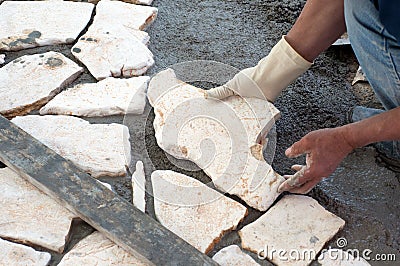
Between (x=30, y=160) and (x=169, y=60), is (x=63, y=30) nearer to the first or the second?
(x=169, y=60)

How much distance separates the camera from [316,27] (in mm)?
2090

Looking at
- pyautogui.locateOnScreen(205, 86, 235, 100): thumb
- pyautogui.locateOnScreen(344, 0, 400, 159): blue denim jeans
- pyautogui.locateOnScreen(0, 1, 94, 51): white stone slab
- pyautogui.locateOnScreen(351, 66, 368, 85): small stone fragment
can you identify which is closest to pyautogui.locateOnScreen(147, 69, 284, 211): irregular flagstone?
pyautogui.locateOnScreen(205, 86, 235, 100): thumb

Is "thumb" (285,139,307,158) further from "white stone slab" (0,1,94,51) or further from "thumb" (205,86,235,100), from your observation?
"white stone slab" (0,1,94,51)

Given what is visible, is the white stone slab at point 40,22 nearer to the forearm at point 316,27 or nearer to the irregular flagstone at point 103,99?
the irregular flagstone at point 103,99

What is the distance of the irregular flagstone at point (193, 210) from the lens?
6.19 feet

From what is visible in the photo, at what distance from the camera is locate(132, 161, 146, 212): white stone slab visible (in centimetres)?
199

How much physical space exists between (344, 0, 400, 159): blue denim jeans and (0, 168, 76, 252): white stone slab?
1.13 m

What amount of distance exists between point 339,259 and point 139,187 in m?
0.73

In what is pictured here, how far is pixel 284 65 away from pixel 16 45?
1.28 m

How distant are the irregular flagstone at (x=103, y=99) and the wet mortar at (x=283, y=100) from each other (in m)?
0.04

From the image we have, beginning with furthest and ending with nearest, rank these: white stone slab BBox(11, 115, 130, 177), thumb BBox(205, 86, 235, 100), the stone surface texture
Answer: the stone surface texture < thumb BBox(205, 86, 235, 100) < white stone slab BBox(11, 115, 130, 177)

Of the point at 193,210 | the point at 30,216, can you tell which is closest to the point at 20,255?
the point at 30,216

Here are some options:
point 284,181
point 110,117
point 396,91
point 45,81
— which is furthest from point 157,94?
point 396,91

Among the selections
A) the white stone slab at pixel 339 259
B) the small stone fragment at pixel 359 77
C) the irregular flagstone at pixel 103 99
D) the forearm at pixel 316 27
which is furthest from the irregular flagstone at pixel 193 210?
the small stone fragment at pixel 359 77
